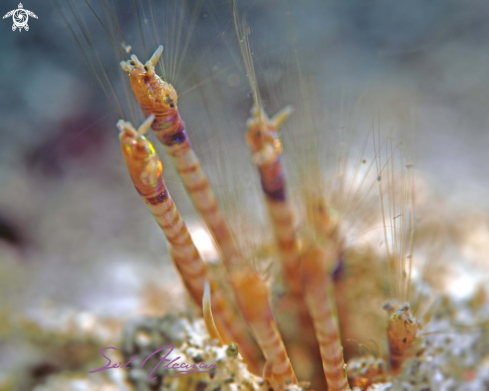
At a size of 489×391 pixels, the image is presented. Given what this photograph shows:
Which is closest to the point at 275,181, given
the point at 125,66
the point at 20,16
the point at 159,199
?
the point at 159,199

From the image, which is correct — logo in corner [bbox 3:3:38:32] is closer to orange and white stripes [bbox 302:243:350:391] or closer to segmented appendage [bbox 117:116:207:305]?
segmented appendage [bbox 117:116:207:305]

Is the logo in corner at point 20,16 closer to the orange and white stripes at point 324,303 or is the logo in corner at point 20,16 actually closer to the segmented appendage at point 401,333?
the orange and white stripes at point 324,303

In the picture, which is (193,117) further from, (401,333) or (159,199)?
(401,333)

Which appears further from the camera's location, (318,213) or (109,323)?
(109,323)

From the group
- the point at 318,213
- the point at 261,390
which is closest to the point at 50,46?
the point at 318,213

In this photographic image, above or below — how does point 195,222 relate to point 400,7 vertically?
below

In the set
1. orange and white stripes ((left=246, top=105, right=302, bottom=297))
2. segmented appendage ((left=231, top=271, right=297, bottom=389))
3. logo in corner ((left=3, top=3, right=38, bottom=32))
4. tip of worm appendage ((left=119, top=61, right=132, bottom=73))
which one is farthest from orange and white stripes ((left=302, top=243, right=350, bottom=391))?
logo in corner ((left=3, top=3, right=38, bottom=32))

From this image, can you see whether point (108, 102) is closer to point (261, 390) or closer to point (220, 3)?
point (220, 3)
